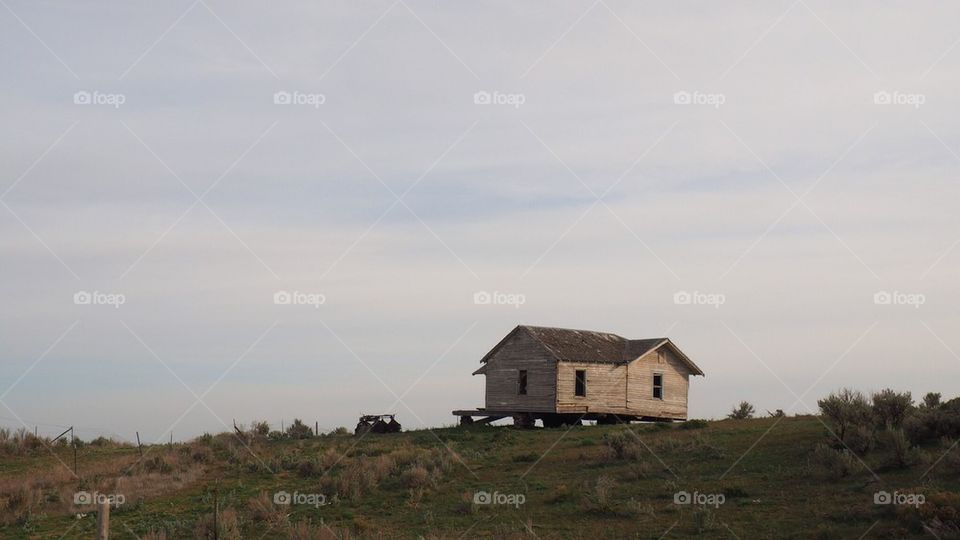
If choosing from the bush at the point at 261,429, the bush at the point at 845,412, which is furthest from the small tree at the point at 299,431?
the bush at the point at 845,412

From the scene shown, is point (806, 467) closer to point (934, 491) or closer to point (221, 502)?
point (934, 491)

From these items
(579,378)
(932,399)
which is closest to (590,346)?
(579,378)

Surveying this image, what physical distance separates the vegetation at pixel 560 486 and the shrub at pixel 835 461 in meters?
0.04

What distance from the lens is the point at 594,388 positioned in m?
44.6

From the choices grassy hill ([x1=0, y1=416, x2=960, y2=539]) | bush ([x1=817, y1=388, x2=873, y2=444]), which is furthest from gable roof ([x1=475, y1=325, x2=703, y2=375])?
bush ([x1=817, y1=388, x2=873, y2=444])

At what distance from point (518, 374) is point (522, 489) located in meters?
18.5

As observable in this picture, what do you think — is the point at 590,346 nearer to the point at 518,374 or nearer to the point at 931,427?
the point at 518,374

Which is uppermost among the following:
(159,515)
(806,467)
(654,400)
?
(654,400)

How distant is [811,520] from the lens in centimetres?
2098

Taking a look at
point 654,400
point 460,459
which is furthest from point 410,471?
point 654,400

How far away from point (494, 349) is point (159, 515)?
2215cm

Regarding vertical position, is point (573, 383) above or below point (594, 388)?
above

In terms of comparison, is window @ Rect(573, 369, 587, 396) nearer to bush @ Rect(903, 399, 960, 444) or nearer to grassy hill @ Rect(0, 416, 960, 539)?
grassy hill @ Rect(0, 416, 960, 539)

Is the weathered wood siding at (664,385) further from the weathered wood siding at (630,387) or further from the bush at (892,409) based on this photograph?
the bush at (892,409)
